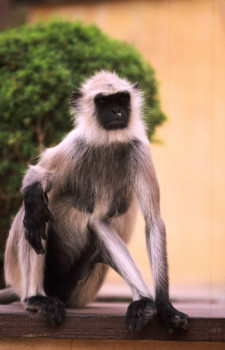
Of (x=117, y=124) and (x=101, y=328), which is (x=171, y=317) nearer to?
(x=101, y=328)

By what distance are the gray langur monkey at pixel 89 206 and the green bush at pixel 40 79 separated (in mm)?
2067

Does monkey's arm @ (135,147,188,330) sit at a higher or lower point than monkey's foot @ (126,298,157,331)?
higher

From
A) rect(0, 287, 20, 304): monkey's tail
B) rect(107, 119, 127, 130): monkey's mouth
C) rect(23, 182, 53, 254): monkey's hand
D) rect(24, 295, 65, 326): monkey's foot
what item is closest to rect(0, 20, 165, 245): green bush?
rect(0, 287, 20, 304): monkey's tail

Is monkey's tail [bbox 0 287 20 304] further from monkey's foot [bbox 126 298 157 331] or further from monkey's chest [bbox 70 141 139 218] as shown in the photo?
monkey's foot [bbox 126 298 157 331]

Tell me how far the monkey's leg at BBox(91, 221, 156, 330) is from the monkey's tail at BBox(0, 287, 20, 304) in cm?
82

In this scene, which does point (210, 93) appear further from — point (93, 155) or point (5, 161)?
point (93, 155)

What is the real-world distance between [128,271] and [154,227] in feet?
0.99

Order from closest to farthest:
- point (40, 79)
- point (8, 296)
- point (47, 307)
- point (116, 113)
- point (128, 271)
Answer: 1. point (47, 307)
2. point (128, 271)
3. point (116, 113)
4. point (8, 296)
5. point (40, 79)

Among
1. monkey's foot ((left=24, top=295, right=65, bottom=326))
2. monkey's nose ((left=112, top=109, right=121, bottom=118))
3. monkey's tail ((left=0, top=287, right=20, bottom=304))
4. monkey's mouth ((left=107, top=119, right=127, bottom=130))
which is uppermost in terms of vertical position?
monkey's nose ((left=112, top=109, right=121, bottom=118))

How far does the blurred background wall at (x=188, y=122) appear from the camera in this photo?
8453 millimetres

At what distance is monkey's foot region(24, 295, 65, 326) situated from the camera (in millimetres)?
3377

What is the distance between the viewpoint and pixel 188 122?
8773 mm

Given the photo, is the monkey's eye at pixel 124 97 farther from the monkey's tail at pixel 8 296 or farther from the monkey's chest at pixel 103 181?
the monkey's tail at pixel 8 296

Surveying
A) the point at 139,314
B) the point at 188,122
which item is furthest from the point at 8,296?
the point at 188,122
